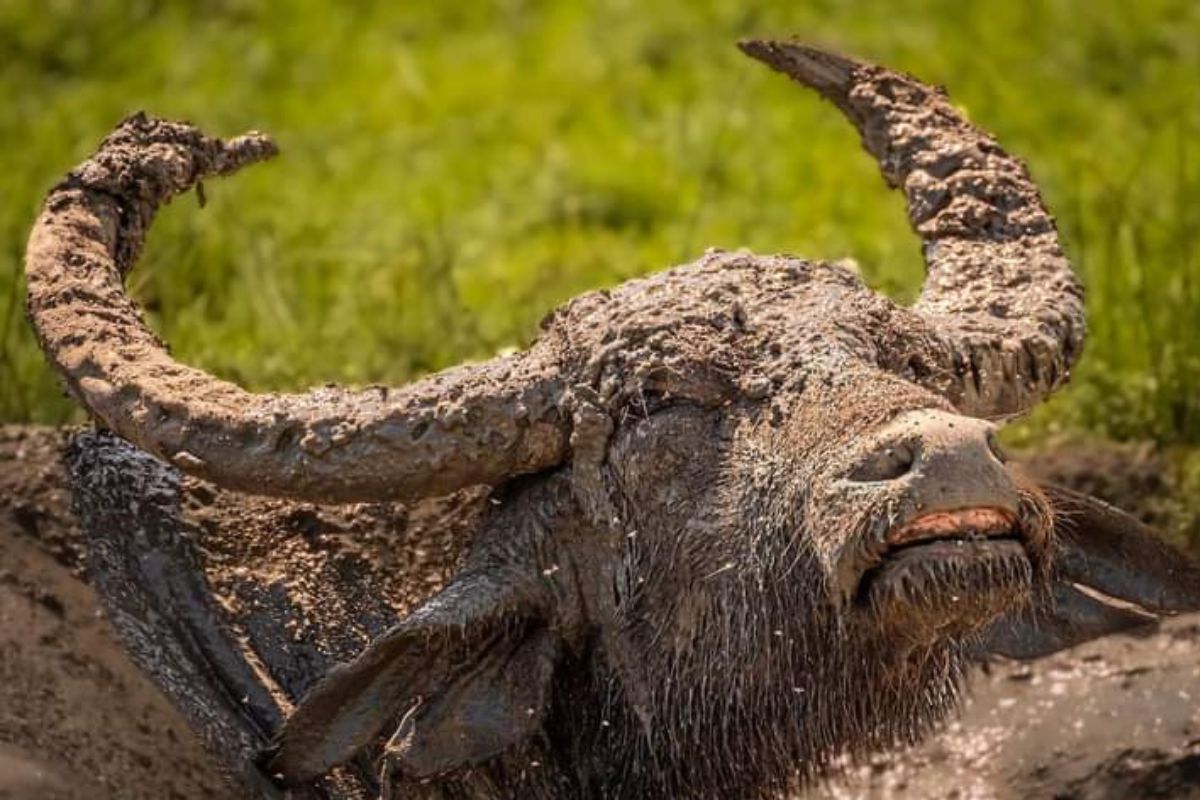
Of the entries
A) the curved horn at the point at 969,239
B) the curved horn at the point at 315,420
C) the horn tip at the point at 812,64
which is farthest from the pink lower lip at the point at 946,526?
the horn tip at the point at 812,64

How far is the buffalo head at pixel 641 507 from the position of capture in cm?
468

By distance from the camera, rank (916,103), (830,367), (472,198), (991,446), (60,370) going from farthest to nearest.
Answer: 1. (472,198)
2. (916,103)
3. (60,370)
4. (830,367)
5. (991,446)

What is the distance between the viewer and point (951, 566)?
4395 millimetres

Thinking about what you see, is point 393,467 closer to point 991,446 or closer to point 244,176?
point 991,446

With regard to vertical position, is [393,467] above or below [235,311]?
below

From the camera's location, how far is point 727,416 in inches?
190

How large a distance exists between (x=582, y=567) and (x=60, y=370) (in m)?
1.04

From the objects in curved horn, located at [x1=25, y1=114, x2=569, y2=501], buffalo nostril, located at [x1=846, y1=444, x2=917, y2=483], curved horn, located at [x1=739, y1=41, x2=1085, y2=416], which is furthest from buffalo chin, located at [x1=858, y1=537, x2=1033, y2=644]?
curved horn, located at [x1=25, y1=114, x2=569, y2=501]

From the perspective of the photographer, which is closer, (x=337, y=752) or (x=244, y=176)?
(x=337, y=752)

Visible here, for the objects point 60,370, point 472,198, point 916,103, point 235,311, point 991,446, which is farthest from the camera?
point 472,198

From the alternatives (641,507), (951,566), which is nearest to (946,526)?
(951,566)

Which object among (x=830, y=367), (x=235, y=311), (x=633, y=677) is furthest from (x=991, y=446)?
(x=235, y=311)

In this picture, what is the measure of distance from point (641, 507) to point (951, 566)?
68 cm

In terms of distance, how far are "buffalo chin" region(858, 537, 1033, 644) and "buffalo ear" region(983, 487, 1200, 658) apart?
2.77 feet
